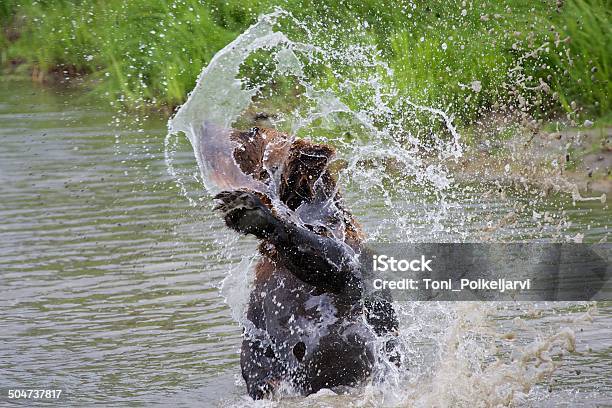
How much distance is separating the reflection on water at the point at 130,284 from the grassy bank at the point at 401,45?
1.56m

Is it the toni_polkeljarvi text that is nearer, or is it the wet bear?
the wet bear

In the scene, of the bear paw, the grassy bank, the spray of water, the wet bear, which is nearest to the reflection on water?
the spray of water

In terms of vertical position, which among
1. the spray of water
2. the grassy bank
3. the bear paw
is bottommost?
the grassy bank

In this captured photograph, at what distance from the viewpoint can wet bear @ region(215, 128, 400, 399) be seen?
4789 mm

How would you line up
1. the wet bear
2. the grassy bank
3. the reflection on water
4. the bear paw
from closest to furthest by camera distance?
the bear paw, the wet bear, the reflection on water, the grassy bank

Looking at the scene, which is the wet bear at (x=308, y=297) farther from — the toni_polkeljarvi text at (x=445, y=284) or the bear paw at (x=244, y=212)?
the bear paw at (x=244, y=212)

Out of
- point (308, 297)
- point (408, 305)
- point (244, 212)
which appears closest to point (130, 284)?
point (408, 305)

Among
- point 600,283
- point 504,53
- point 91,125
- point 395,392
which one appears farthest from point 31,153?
point 395,392

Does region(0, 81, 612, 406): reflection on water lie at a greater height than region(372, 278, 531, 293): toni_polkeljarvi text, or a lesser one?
lesser

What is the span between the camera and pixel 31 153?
10500mm

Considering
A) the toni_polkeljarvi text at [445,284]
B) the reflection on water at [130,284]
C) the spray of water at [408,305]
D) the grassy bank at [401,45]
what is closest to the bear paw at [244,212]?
the spray of water at [408,305]

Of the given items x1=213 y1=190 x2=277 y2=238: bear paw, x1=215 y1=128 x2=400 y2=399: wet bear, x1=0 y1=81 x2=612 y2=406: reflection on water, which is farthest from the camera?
x1=0 y1=81 x2=612 y2=406: reflection on water

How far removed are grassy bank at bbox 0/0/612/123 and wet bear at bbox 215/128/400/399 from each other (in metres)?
3.01

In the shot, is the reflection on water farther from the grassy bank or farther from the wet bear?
the grassy bank
